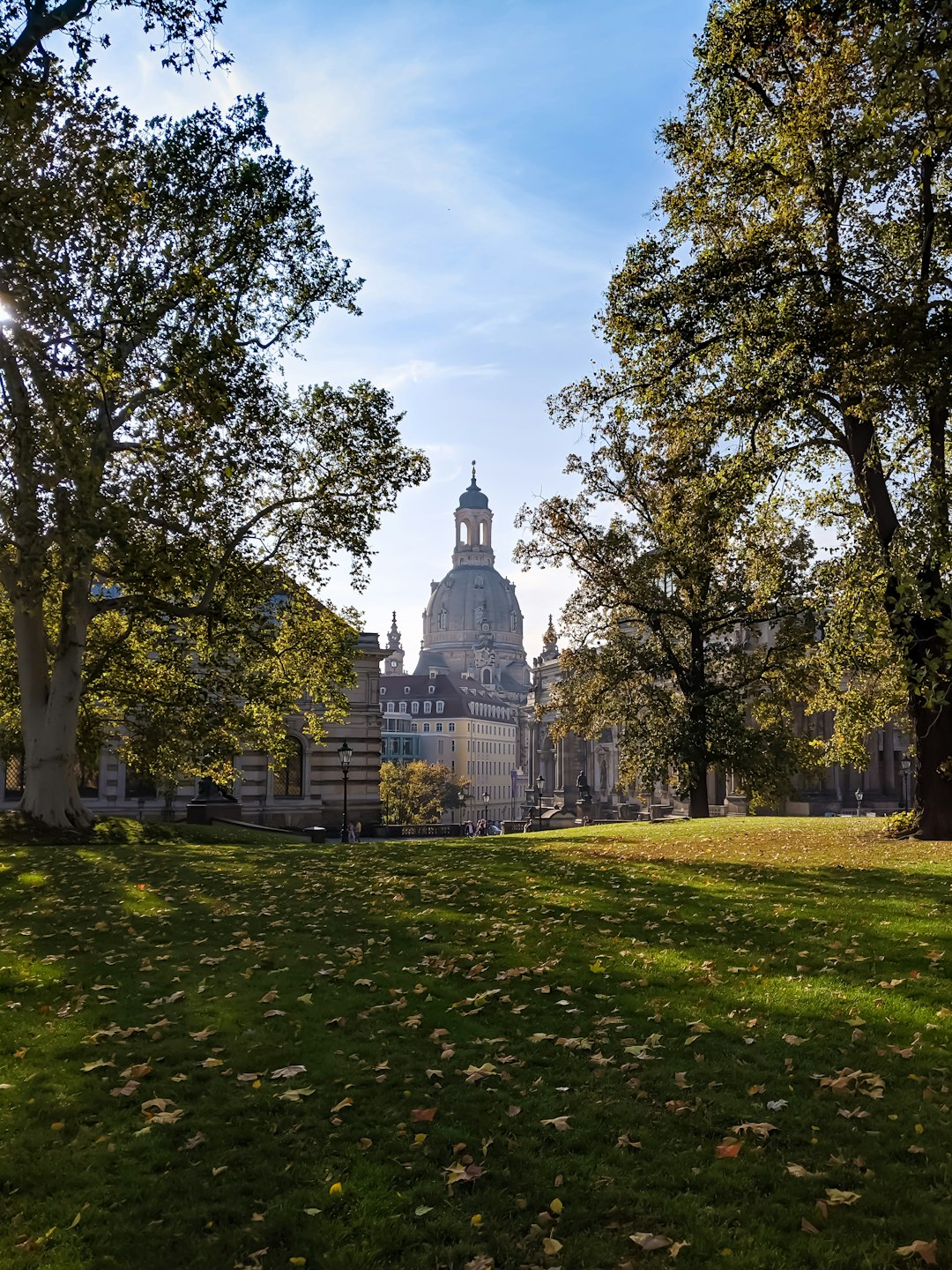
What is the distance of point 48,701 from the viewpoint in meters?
22.8

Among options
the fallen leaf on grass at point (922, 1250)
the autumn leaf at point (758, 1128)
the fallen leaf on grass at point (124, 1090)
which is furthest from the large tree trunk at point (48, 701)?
the fallen leaf on grass at point (922, 1250)

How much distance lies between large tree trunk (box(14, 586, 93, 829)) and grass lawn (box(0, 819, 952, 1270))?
395 inches

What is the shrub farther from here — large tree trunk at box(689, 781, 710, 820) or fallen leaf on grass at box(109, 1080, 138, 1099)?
fallen leaf on grass at box(109, 1080, 138, 1099)

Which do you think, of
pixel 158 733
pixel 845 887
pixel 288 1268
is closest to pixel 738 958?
pixel 845 887

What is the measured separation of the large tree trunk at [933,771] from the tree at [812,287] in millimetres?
39

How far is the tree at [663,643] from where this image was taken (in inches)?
1419

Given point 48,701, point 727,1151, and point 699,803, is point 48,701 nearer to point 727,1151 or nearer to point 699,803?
point 727,1151

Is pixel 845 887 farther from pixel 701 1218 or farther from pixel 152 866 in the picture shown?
pixel 152 866

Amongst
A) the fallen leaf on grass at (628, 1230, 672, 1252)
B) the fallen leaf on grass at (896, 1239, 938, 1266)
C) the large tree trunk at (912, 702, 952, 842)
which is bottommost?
the fallen leaf on grass at (628, 1230, 672, 1252)

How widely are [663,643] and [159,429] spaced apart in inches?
863

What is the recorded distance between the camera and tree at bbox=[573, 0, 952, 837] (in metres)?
17.5

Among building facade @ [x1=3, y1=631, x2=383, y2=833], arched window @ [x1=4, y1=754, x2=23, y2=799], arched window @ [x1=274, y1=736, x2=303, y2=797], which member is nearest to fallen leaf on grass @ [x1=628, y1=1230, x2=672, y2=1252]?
building facade @ [x1=3, y1=631, x2=383, y2=833]

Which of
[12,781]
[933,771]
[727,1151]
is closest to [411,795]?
[12,781]

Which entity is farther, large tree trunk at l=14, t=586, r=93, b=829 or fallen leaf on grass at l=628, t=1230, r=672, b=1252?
large tree trunk at l=14, t=586, r=93, b=829
